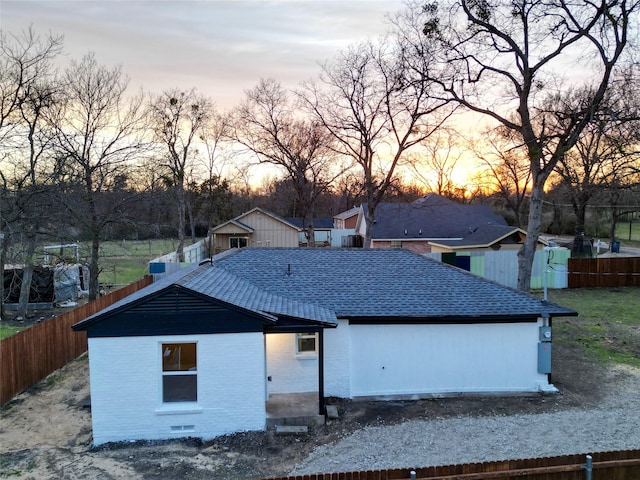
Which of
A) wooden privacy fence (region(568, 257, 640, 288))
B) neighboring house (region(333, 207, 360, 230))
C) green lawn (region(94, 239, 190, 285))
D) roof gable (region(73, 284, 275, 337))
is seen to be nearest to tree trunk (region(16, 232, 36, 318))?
green lawn (region(94, 239, 190, 285))

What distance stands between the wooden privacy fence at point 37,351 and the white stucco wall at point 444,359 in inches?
337

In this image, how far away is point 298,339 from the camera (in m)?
11.7

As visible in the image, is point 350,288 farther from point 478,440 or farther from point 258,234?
point 258,234

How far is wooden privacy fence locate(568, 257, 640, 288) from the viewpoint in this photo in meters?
A: 27.0

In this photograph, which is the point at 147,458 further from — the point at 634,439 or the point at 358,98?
the point at 358,98

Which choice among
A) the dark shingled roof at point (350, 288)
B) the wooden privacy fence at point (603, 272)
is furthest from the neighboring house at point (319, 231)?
the dark shingled roof at point (350, 288)

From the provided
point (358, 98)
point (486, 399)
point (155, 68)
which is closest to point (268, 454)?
point (486, 399)

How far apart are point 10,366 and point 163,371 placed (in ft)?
16.8

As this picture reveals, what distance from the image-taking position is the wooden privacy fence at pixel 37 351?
11.7 metres

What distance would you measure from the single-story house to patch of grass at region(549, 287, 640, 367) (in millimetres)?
8643

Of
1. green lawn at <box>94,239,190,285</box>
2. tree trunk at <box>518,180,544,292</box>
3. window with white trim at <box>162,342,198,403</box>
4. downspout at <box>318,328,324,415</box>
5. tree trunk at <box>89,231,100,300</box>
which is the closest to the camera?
window with white trim at <box>162,342,198,403</box>

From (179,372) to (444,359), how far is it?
634 cm

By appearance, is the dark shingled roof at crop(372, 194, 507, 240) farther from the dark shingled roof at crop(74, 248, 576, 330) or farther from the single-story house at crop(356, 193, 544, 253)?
the dark shingled roof at crop(74, 248, 576, 330)

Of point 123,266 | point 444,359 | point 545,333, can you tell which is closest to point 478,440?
point 444,359
